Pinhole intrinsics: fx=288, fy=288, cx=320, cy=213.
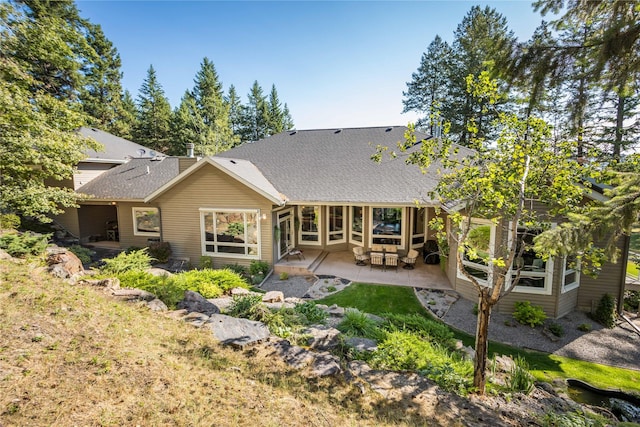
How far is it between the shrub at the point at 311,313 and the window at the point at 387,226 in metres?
6.48

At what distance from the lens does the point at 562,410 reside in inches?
189

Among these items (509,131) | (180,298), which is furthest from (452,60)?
(180,298)

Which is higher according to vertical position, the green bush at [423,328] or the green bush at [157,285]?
the green bush at [157,285]

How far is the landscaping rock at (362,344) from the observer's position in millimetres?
5707

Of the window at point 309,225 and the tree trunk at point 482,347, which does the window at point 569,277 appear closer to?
the tree trunk at point 482,347

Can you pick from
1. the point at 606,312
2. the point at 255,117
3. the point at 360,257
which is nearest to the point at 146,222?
the point at 360,257

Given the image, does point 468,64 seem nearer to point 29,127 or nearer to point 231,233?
point 231,233

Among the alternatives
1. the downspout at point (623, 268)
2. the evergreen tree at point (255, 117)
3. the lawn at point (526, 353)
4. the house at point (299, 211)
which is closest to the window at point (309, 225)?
the house at point (299, 211)

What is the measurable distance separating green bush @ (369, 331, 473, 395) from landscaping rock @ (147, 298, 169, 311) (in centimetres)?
443

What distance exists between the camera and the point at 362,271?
1181 cm

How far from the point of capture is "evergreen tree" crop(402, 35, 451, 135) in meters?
27.6

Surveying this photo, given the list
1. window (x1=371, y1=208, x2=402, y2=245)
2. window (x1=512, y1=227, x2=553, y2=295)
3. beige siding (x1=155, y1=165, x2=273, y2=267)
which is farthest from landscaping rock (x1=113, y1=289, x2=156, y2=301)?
window (x1=512, y1=227, x2=553, y2=295)

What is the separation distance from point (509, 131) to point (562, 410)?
4.89m

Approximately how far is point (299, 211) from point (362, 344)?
922 cm
